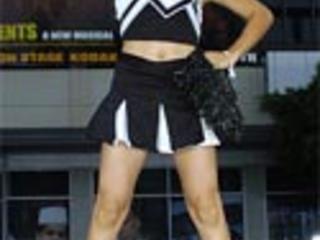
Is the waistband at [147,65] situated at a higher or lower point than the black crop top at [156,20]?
lower

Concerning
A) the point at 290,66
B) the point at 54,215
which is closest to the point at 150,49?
the point at 290,66

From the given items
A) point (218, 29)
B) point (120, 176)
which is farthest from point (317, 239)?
point (218, 29)

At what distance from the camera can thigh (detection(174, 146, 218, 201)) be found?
304cm

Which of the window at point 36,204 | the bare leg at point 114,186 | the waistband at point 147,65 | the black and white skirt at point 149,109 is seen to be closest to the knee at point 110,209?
the bare leg at point 114,186

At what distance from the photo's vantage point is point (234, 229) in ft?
62.3

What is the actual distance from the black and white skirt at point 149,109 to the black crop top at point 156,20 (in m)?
0.06

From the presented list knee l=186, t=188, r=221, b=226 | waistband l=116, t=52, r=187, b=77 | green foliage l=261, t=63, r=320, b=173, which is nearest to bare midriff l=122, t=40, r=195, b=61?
waistband l=116, t=52, r=187, b=77

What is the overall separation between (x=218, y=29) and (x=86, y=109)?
280 cm

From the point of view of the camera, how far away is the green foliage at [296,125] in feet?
56.1

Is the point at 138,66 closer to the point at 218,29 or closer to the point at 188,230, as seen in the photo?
the point at 218,29

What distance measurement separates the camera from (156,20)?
3.12 metres

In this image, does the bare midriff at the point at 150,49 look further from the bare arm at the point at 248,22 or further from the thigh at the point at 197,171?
the thigh at the point at 197,171

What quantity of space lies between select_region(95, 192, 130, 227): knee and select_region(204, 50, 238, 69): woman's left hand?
42 cm

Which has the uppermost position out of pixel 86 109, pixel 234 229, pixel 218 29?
pixel 218 29
